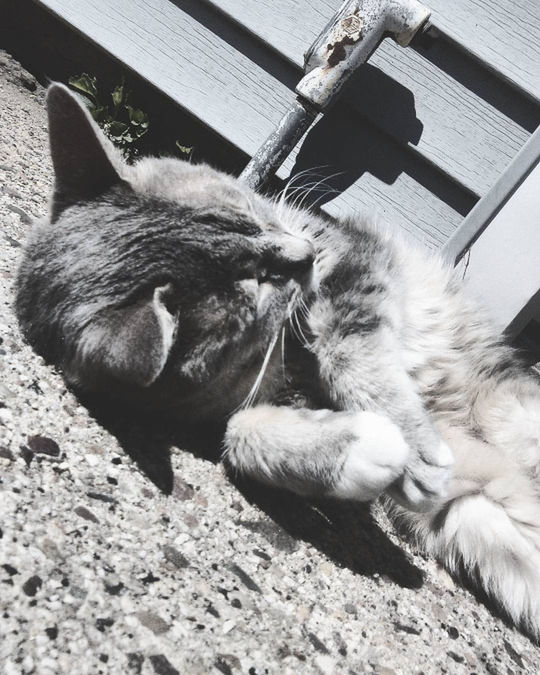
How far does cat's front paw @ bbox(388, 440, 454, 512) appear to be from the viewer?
171 cm

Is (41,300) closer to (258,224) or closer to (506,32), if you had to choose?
(258,224)

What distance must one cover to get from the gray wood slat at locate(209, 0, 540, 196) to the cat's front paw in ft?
4.72

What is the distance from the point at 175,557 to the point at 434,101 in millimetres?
2146

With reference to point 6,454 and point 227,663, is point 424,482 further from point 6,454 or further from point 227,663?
point 6,454

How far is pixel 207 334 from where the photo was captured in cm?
175

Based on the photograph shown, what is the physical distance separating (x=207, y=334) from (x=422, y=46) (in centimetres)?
163

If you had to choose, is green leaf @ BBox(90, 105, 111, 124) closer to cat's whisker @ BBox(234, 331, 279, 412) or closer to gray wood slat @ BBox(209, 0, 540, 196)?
gray wood slat @ BBox(209, 0, 540, 196)

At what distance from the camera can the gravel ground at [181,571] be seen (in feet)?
3.78

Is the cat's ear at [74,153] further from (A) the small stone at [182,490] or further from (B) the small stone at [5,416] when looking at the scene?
(A) the small stone at [182,490]

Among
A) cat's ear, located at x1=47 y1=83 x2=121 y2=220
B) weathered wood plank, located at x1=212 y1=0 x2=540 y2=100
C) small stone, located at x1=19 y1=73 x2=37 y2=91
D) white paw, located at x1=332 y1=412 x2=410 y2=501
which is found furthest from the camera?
small stone, located at x1=19 y1=73 x2=37 y2=91

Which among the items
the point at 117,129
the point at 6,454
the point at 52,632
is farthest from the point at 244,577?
the point at 117,129

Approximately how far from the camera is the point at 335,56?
2521mm

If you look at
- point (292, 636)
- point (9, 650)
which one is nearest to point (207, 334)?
point (292, 636)

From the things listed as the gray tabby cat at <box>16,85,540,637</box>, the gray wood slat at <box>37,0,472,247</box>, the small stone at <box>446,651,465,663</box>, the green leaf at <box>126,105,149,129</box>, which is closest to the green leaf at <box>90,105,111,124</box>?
the green leaf at <box>126,105,149,129</box>
